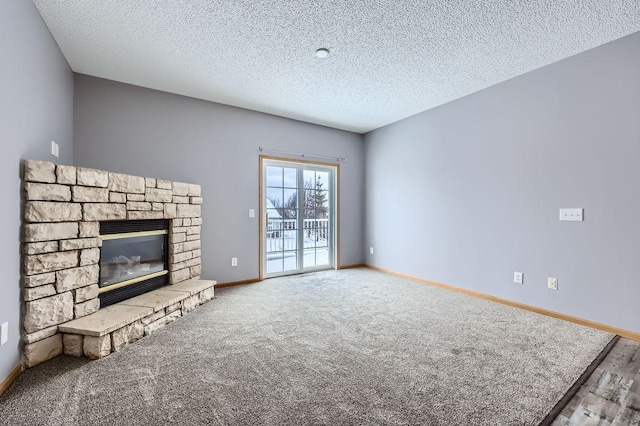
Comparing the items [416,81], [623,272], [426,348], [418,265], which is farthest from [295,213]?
[623,272]

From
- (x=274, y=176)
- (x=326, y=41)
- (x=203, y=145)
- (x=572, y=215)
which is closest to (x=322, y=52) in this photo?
(x=326, y=41)

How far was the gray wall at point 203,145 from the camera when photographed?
330 cm

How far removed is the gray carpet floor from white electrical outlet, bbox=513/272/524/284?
350 millimetres

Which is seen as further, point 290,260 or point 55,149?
point 290,260

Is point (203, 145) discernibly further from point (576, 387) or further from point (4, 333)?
point (576, 387)

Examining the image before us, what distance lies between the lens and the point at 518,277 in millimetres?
3289

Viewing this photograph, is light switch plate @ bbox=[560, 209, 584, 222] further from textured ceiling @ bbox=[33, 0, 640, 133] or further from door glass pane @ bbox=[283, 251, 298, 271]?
door glass pane @ bbox=[283, 251, 298, 271]

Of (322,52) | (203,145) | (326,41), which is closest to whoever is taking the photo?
(326,41)

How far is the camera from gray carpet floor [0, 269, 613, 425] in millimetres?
1544

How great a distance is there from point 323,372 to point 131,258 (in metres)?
2.26

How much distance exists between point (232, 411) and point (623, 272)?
3.34m

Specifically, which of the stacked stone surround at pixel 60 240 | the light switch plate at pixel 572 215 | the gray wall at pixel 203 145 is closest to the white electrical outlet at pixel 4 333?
the stacked stone surround at pixel 60 240

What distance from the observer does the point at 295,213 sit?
4.84 metres

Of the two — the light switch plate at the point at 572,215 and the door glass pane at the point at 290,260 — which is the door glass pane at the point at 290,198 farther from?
the light switch plate at the point at 572,215
